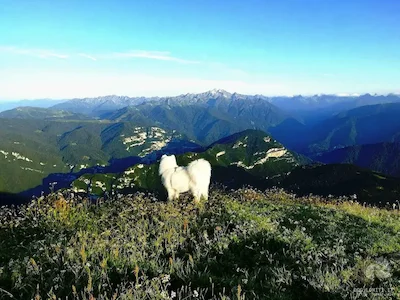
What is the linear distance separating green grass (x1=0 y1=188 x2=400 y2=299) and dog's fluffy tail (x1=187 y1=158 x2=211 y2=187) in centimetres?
144

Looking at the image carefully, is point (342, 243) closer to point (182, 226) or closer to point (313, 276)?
point (313, 276)

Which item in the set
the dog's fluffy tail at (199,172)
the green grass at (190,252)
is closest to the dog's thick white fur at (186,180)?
the dog's fluffy tail at (199,172)

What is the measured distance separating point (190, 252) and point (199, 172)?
5618 millimetres

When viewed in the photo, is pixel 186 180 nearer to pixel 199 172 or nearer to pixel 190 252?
pixel 199 172

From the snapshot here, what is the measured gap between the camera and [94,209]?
459 inches

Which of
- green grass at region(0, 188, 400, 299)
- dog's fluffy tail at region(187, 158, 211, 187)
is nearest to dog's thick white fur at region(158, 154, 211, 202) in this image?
dog's fluffy tail at region(187, 158, 211, 187)

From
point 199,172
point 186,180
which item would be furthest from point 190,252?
point 199,172

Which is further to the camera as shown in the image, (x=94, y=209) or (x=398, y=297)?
(x=94, y=209)

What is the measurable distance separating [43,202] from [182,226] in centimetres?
440

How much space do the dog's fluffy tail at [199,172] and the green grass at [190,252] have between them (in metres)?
1.44

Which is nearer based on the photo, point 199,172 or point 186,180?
point 186,180

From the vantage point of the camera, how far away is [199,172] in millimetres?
13719

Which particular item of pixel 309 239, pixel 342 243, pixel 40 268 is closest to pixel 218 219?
pixel 309 239

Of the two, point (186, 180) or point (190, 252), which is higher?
point (186, 180)
